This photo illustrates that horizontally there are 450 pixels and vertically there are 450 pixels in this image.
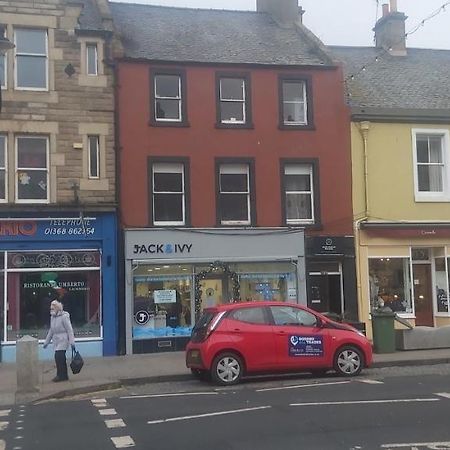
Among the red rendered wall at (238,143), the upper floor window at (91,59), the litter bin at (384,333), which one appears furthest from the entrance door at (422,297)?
the upper floor window at (91,59)

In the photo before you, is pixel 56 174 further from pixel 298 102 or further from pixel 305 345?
pixel 305 345

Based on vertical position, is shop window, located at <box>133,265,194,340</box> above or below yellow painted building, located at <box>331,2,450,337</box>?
below

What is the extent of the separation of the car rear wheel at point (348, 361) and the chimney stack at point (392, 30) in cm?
1555

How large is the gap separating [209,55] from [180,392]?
12075 millimetres

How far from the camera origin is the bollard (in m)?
13.1

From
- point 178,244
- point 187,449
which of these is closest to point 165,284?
point 178,244

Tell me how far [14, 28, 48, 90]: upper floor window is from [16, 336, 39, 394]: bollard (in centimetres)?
904

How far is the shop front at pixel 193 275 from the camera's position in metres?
19.5

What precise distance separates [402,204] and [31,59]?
12.2 m

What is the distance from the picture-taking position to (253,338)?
13539 mm

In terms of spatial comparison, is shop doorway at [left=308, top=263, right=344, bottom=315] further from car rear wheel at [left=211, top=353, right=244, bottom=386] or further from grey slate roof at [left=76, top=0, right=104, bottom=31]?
grey slate roof at [left=76, top=0, right=104, bottom=31]

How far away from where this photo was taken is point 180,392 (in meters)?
12.8

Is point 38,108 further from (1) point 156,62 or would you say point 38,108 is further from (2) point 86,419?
(2) point 86,419

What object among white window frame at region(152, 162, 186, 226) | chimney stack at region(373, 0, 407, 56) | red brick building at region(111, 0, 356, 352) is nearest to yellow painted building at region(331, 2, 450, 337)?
red brick building at region(111, 0, 356, 352)
